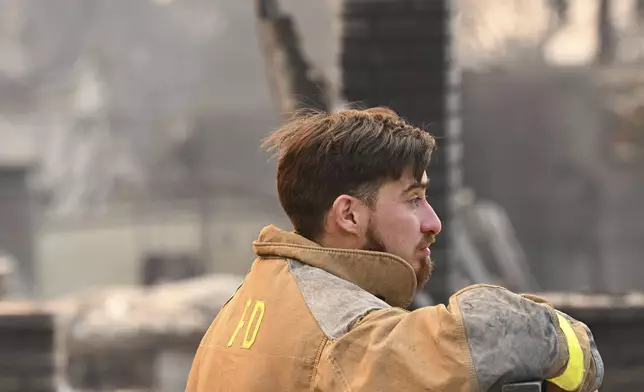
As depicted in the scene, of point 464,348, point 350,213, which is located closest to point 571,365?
point 464,348

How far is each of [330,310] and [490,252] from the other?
13380 millimetres

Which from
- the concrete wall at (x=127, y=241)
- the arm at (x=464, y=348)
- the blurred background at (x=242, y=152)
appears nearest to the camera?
the arm at (x=464, y=348)

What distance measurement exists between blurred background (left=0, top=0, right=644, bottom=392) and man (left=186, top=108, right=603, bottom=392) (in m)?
3.34

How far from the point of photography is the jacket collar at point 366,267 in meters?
1.53

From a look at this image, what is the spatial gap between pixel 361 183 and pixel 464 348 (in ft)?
1.04

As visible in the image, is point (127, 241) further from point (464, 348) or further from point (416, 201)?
point (464, 348)

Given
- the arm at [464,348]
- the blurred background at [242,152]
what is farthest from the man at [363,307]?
the blurred background at [242,152]

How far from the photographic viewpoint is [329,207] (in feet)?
5.09

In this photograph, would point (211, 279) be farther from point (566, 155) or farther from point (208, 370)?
point (566, 155)

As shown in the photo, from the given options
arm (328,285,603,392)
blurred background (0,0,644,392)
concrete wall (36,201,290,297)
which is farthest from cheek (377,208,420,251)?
concrete wall (36,201,290,297)

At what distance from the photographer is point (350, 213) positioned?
153 cm

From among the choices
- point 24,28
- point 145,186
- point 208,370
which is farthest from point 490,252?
point 208,370

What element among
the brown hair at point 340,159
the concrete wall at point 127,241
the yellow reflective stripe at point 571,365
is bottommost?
the concrete wall at point 127,241

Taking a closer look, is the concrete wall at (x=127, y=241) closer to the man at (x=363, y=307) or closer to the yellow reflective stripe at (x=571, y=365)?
the man at (x=363, y=307)
